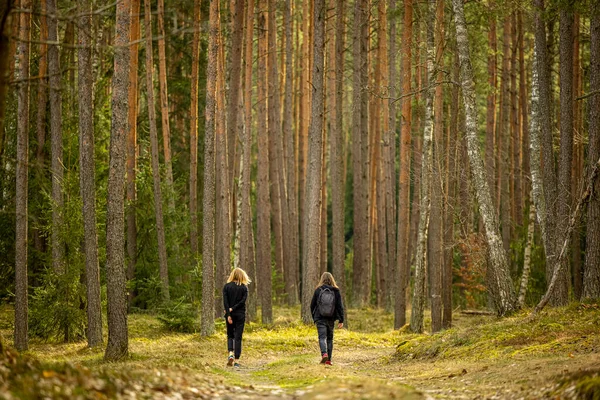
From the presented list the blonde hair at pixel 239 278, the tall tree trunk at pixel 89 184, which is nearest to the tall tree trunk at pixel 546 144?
the blonde hair at pixel 239 278

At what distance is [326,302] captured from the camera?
13.1 metres

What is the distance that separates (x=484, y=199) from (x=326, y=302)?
5.50 m

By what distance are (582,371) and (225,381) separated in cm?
484

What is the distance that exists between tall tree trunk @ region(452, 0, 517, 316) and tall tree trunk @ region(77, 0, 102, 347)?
8543 millimetres

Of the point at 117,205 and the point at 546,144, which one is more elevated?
the point at 546,144

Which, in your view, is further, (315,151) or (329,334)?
(315,151)

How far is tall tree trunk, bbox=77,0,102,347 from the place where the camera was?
14.8 meters

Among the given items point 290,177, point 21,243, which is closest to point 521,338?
point 21,243

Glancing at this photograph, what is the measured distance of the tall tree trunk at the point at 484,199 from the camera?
16.3 meters

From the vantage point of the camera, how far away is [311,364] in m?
13.2

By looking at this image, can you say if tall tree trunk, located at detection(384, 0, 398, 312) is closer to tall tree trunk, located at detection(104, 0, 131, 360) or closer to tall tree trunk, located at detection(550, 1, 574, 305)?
tall tree trunk, located at detection(550, 1, 574, 305)

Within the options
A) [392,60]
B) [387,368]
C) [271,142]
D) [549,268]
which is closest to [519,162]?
[392,60]

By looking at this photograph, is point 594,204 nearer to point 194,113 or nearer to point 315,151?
point 315,151

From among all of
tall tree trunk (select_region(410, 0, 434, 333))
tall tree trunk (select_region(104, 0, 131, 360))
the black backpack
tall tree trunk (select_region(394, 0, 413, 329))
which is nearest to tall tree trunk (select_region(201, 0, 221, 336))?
tall tree trunk (select_region(104, 0, 131, 360))
